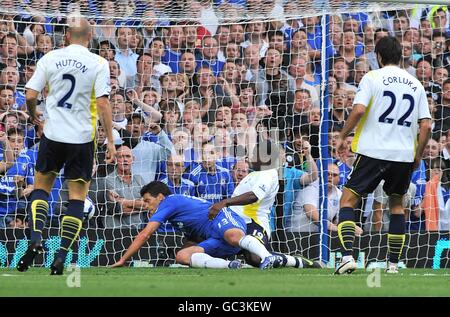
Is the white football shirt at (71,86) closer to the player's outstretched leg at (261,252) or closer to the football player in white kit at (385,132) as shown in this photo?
the football player in white kit at (385,132)

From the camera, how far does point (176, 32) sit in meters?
13.7

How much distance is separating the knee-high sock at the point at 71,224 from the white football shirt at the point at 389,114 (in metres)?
2.46

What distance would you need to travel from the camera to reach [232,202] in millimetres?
10234

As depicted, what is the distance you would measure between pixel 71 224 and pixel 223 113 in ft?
16.4

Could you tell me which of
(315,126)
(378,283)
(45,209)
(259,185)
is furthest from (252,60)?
(378,283)

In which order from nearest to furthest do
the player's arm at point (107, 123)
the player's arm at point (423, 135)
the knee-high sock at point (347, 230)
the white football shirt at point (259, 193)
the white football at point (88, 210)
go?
the player's arm at point (107, 123) → the knee-high sock at point (347, 230) → the player's arm at point (423, 135) → the white football shirt at point (259, 193) → the white football at point (88, 210)

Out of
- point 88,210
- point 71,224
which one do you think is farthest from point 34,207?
point 88,210

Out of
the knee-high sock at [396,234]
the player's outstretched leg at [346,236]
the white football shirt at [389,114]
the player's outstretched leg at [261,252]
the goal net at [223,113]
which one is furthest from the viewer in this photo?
the goal net at [223,113]

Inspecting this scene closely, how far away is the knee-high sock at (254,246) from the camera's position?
9922 millimetres

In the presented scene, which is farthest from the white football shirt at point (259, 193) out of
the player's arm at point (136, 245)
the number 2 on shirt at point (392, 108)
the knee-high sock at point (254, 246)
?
the number 2 on shirt at point (392, 108)

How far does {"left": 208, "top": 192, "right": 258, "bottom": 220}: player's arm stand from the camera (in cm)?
1023

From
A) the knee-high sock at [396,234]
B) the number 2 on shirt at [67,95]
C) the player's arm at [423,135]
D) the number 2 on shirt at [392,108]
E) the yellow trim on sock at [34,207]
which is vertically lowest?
the knee-high sock at [396,234]

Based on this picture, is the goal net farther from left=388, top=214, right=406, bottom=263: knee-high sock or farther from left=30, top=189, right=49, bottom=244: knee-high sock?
left=30, top=189, right=49, bottom=244: knee-high sock

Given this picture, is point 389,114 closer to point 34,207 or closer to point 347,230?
point 347,230
